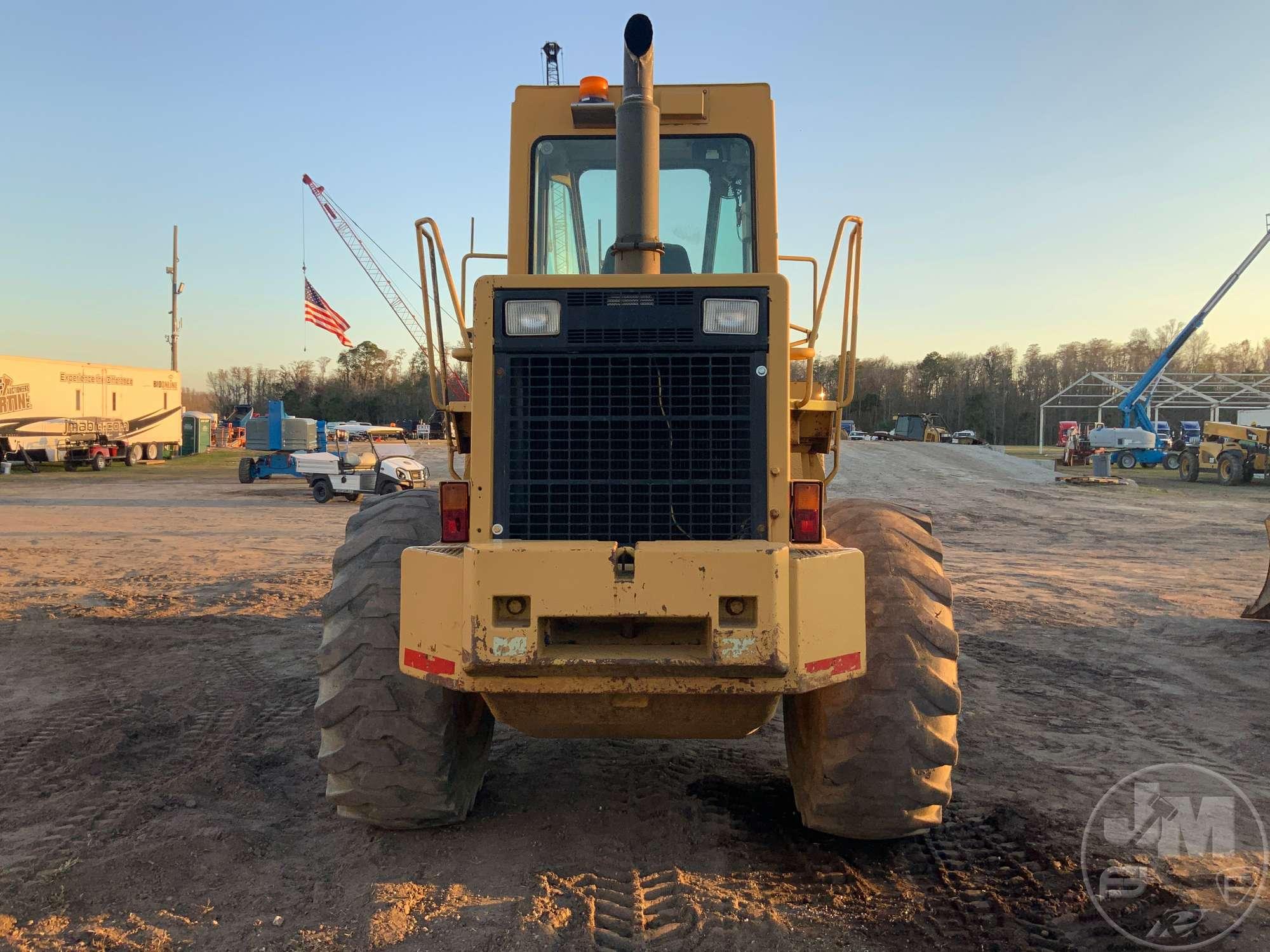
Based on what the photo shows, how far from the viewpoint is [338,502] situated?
23.5 m

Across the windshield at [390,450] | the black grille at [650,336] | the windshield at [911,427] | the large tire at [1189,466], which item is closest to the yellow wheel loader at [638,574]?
the black grille at [650,336]

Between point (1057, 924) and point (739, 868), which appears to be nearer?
point (1057, 924)

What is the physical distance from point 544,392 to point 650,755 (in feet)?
7.94

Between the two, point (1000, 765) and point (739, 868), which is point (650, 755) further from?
point (1000, 765)

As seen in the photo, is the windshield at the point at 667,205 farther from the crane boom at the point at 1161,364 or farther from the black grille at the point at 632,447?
the crane boom at the point at 1161,364

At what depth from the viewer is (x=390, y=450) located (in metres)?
23.0

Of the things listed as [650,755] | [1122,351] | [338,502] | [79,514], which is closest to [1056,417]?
[1122,351]

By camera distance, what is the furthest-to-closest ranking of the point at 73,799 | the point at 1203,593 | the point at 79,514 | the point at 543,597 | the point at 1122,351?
the point at 1122,351, the point at 79,514, the point at 1203,593, the point at 73,799, the point at 543,597

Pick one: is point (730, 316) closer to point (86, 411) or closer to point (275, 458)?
point (275, 458)

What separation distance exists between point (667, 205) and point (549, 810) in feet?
10.5

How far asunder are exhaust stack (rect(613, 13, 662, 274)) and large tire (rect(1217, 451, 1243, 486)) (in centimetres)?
3300

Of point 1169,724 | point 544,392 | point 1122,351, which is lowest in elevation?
point 1169,724

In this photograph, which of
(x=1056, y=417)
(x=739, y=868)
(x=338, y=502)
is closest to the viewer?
(x=739, y=868)

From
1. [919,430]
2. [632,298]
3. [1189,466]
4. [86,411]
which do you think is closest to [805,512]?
[632,298]
